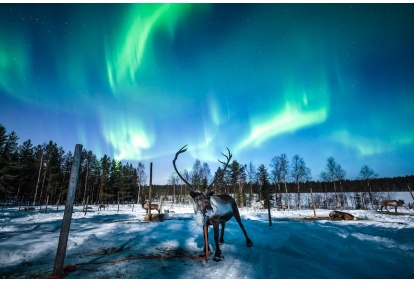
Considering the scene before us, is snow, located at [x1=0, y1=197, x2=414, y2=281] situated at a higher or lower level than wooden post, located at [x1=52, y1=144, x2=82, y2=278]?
lower

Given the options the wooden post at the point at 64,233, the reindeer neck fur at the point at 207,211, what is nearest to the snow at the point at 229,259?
the wooden post at the point at 64,233

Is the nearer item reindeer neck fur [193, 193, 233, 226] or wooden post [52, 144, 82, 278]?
wooden post [52, 144, 82, 278]

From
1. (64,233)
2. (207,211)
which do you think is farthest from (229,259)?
(64,233)

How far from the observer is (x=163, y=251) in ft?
23.8

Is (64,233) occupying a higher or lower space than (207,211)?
lower

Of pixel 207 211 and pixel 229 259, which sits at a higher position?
pixel 207 211

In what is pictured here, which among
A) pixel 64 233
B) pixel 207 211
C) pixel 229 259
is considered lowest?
pixel 229 259

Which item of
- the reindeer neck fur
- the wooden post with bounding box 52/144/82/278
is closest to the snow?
the wooden post with bounding box 52/144/82/278

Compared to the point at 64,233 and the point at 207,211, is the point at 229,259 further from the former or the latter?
the point at 64,233

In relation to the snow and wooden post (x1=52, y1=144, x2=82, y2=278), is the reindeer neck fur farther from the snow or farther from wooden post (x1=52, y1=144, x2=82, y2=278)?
wooden post (x1=52, y1=144, x2=82, y2=278)

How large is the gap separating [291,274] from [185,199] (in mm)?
72531

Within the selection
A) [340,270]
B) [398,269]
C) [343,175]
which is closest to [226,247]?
[340,270]

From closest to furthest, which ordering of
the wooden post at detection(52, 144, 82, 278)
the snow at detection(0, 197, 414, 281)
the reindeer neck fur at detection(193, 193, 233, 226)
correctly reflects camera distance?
the wooden post at detection(52, 144, 82, 278)
the snow at detection(0, 197, 414, 281)
the reindeer neck fur at detection(193, 193, 233, 226)

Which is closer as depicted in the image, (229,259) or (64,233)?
(64,233)
